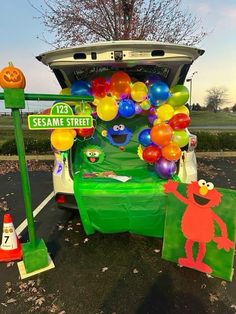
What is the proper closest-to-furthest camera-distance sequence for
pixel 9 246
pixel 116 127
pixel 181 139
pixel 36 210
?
pixel 9 246 → pixel 181 139 → pixel 116 127 → pixel 36 210

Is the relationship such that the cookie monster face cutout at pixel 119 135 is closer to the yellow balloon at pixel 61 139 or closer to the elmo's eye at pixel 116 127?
the elmo's eye at pixel 116 127

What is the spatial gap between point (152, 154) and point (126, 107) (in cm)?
79

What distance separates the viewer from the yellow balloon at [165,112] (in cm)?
416

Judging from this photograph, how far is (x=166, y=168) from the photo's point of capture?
12.7 feet

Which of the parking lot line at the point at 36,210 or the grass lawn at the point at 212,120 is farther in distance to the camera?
the grass lawn at the point at 212,120

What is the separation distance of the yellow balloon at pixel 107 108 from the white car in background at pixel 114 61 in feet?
1.64

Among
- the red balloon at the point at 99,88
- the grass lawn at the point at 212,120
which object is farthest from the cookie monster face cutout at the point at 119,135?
the grass lawn at the point at 212,120

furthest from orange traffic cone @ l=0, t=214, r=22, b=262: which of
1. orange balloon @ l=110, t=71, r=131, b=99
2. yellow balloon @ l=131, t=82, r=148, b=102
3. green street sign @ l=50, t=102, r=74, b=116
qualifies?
yellow balloon @ l=131, t=82, r=148, b=102

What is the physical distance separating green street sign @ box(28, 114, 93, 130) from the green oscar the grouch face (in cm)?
144

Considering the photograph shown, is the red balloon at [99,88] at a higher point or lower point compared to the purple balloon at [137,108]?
higher

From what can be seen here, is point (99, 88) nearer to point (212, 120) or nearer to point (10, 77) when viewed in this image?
point (10, 77)

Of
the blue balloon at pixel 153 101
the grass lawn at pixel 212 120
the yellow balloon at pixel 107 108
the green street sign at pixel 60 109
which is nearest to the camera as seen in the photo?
the green street sign at pixel 60 109

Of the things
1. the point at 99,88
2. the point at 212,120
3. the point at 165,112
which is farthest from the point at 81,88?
the point at 212,120

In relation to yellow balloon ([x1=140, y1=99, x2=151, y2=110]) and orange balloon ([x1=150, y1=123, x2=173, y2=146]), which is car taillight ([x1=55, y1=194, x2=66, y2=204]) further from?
yellow balloon ([x1=140, y1=99, x2=151, y2=110])
